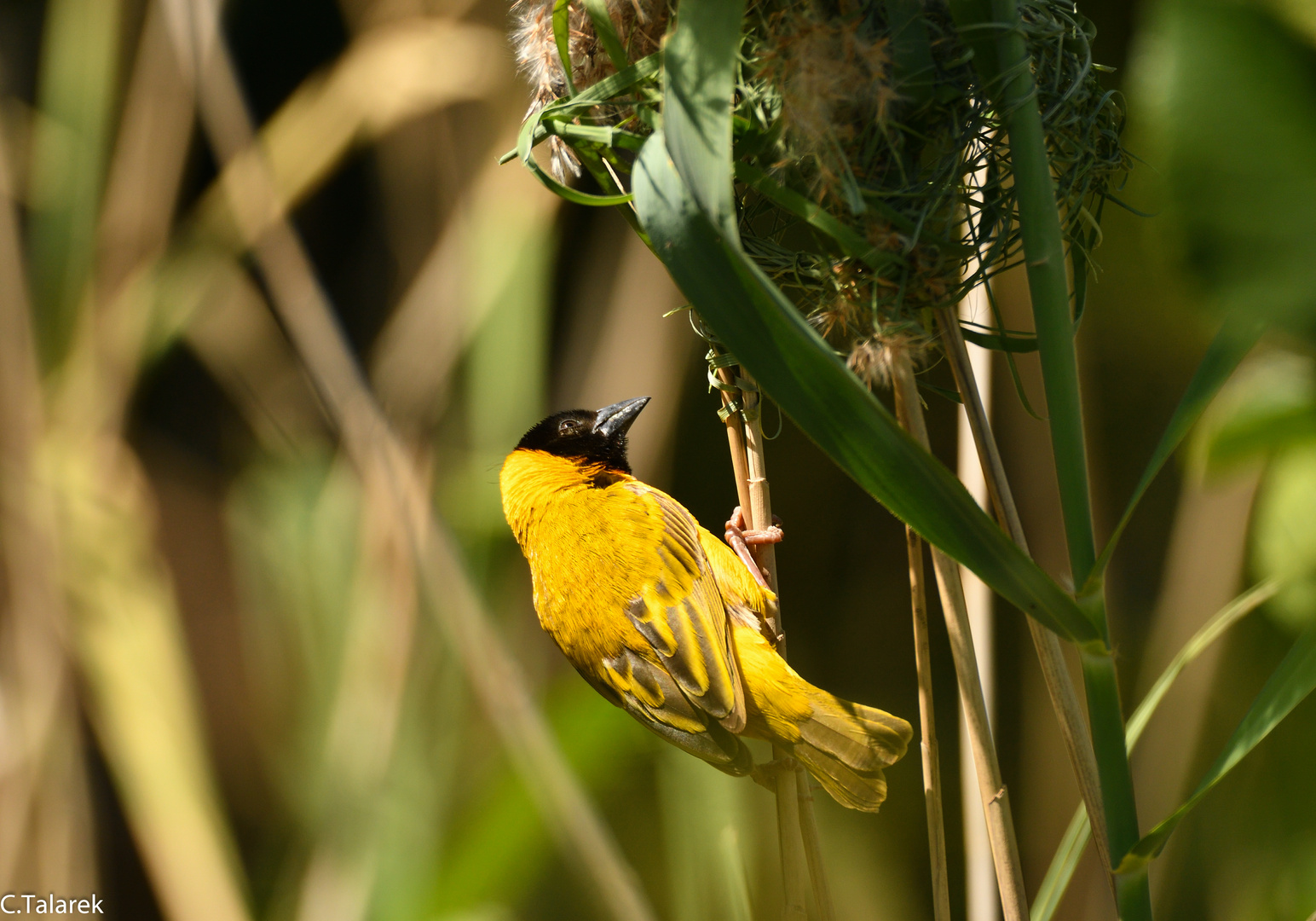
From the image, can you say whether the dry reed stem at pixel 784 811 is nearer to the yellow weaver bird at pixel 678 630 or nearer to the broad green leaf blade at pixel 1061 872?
the yellow weaver bird at pixel 678 630

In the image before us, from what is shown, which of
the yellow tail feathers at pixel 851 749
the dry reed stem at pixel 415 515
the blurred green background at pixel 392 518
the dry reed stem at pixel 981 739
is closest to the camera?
the dry reed stem at pixel 981 739

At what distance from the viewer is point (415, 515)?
1.73 m

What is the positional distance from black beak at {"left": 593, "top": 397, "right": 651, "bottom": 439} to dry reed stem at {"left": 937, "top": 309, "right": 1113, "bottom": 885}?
866 mm

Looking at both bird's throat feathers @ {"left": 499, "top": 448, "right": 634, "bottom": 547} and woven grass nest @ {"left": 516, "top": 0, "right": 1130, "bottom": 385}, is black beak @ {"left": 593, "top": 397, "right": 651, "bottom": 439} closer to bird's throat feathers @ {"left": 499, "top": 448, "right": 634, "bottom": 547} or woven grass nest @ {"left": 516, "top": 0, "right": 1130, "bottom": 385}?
bird's throat feathers @ {"left": 499, "top": 448, "right": 634, "bottom": 547}

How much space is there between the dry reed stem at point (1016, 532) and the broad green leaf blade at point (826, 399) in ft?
0.44

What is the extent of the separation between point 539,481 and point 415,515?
359mm

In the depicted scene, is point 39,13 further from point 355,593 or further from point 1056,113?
point 1056,113

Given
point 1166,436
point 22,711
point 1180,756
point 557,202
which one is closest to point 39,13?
point 557,202

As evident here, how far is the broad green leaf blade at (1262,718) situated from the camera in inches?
20.4

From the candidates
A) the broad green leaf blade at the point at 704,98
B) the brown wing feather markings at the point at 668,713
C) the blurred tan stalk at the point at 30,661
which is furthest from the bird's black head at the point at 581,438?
the blurred tan stalk at the point at 30,661

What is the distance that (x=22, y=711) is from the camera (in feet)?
6.03

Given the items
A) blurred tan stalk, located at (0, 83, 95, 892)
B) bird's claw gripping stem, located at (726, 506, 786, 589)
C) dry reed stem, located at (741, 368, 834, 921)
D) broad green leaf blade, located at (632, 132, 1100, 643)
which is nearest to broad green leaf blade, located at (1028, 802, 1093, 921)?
dry reed stem, located at (741, 368, 834, 921)

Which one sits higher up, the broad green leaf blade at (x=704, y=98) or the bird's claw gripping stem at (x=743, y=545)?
the broad green leaf blade at (x=704, y=98)

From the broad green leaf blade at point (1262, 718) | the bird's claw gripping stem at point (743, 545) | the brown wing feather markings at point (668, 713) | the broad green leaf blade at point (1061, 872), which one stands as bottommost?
the broad green leaf blade at point (1061, 872)
